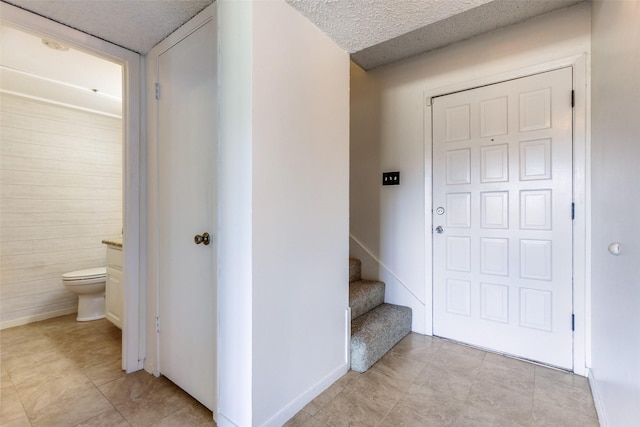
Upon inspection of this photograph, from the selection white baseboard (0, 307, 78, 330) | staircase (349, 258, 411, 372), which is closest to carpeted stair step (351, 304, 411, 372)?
staircase (349, 258, 411, 372)

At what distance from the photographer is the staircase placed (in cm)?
→ 188

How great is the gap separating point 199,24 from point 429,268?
2304 mm

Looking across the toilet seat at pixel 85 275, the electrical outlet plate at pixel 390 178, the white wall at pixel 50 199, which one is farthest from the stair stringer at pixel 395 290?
the white wall at pixel 50 199

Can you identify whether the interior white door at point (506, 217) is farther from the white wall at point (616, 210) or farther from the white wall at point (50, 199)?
the white wall at point (50, 199)

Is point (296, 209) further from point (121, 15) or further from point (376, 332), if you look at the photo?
point (121, 15)

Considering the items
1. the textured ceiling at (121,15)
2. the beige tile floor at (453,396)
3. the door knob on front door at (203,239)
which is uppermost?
the textured ceiling at (121,15)

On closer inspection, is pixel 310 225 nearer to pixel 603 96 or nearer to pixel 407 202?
pixel 407 202

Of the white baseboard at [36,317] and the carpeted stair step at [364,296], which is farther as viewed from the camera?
the white baseboard at [36,317]

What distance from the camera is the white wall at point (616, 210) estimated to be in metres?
1.05

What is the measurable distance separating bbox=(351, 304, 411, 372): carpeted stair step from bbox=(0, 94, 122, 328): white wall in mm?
3034

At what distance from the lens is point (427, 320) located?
94.5 inches

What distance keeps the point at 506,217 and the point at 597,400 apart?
111 cm

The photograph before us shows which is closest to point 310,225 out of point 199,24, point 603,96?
point 199,24

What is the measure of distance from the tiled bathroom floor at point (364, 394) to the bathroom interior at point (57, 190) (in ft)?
1.99
